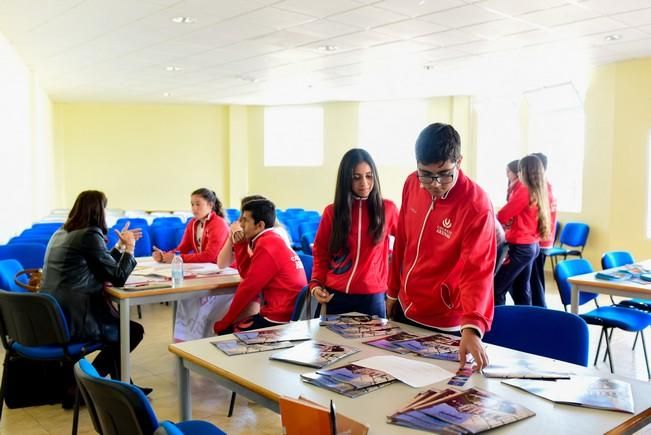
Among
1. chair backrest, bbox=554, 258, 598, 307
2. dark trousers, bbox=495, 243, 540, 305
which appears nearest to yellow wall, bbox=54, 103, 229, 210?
dark trousers, bbox=495, 243, 540, 305

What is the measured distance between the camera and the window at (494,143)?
10.1 meters

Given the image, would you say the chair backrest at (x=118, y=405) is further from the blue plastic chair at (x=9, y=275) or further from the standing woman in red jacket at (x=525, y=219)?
the standing woman in red jacket at (x=525, y=219)

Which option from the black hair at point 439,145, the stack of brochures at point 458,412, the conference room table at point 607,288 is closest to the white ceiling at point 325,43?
the conference room table at point 607,288

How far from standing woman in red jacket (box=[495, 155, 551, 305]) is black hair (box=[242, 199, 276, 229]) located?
2213mm

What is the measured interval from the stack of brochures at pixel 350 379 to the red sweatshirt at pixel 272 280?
1450 mm

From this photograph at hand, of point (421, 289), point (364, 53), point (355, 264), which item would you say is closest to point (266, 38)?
point (364, 53)

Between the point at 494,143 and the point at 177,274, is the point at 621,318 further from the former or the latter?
the point at 494,143

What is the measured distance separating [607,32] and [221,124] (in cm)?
833

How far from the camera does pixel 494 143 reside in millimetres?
10266

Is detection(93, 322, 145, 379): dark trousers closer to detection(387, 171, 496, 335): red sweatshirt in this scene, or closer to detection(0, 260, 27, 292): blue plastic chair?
detection(0, 260, 27, 292): blue plastic chair

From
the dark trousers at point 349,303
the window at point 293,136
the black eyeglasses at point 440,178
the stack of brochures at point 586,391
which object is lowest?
the dark trousers at point 349,303

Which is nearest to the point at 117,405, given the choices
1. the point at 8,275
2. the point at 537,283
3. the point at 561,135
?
the point at 8,275

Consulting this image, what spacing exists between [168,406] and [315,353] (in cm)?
191

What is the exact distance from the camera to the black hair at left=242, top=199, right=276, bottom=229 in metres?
3.47
